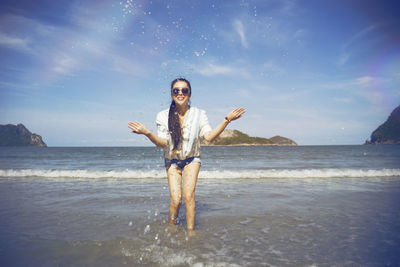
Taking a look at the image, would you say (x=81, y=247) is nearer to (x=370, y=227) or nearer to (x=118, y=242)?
(x=118, y=242)

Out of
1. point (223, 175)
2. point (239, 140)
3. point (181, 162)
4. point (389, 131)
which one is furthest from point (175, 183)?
point (389, 131)

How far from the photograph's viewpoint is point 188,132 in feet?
13.2

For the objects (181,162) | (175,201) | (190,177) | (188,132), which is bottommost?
(175,201)

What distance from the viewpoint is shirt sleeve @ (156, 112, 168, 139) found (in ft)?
13.1

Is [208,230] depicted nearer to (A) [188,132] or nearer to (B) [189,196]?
(B) [189,196]

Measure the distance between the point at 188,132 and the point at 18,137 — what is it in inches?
7326

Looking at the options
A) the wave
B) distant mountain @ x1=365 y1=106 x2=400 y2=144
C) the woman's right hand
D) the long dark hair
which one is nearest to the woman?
the long dark hair

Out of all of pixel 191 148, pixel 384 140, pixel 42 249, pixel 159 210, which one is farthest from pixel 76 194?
pixel 384 140

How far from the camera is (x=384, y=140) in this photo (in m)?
126

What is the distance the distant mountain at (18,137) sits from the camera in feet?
467

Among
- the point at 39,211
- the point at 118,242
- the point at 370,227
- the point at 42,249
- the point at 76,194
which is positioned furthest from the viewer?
the point at 76,194

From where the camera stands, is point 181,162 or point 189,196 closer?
point 189,196

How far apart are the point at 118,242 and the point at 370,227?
4912 millimetres

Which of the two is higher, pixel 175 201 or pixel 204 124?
pixel 204 124
